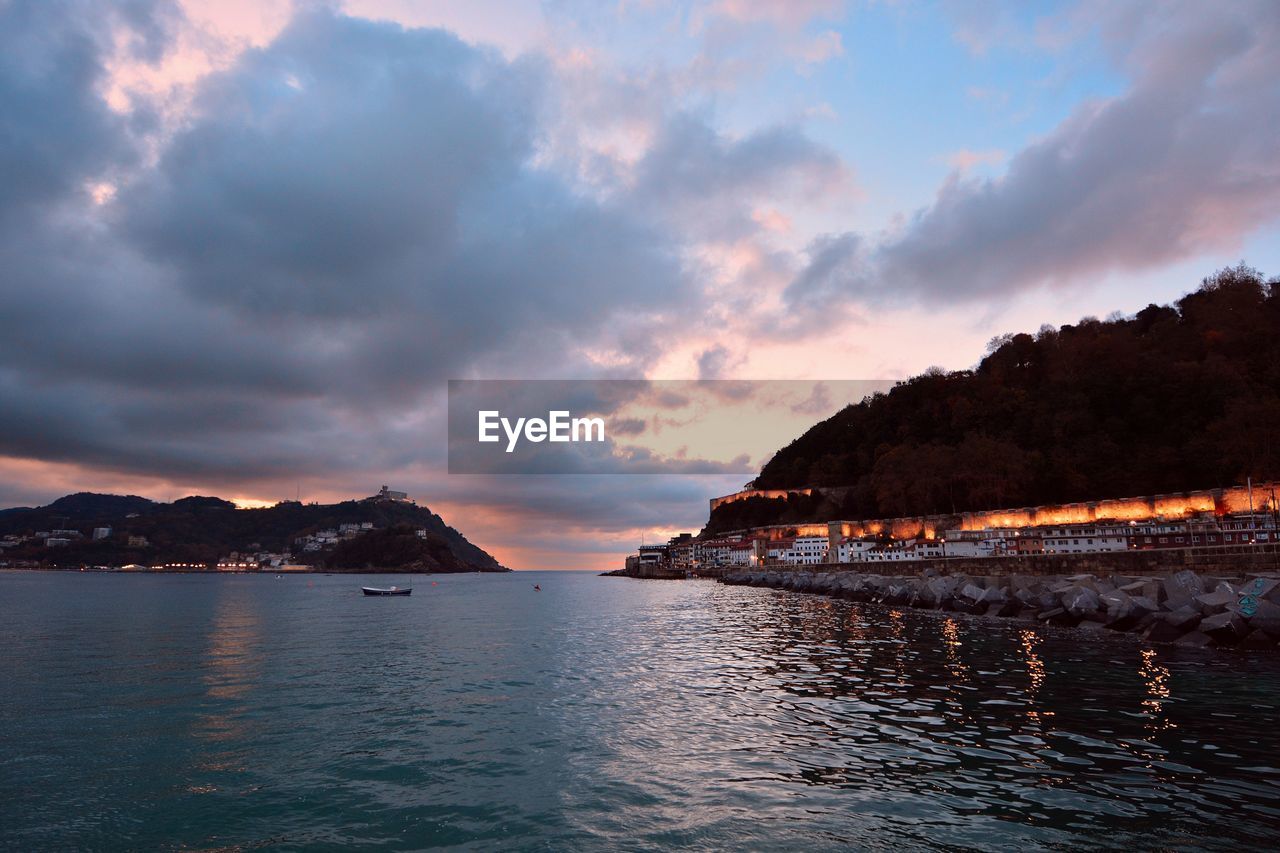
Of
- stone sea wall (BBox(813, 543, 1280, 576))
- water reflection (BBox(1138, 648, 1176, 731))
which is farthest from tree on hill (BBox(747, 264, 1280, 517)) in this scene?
water reflection (BBox(1138, 648, 1176, 731))

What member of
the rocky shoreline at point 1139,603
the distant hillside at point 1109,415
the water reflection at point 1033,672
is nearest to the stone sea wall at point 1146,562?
the rocky shoreline at point 1139,603

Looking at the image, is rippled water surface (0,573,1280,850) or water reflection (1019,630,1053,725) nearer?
rippled water surface (0,573,1280,850)

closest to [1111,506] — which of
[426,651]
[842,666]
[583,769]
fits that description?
[842,666]

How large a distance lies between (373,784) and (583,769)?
11.3ft

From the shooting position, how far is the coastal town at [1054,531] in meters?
69.2

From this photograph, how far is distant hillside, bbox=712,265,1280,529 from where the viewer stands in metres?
96.1

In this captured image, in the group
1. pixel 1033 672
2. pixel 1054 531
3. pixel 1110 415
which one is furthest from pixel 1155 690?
pixel 1110 415

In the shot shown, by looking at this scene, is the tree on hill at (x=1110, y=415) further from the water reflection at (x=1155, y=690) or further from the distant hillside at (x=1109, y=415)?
the water reflection at (x=1155, y=690)

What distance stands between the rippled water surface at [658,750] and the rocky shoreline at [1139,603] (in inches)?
88.8

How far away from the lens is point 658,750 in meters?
12.4

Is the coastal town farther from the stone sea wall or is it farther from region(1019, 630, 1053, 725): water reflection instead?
region(1019, 630, 1053, 725): water reflection

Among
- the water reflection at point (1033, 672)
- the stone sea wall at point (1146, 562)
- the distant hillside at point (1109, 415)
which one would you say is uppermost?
the distant hillside at point (1109, 415)

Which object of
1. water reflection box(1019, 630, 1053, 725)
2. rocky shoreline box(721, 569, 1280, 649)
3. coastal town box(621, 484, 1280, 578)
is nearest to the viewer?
water reflection box(1019, 630, 1053, 725)

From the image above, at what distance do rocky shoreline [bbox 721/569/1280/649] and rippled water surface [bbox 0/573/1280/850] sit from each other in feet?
7.40
